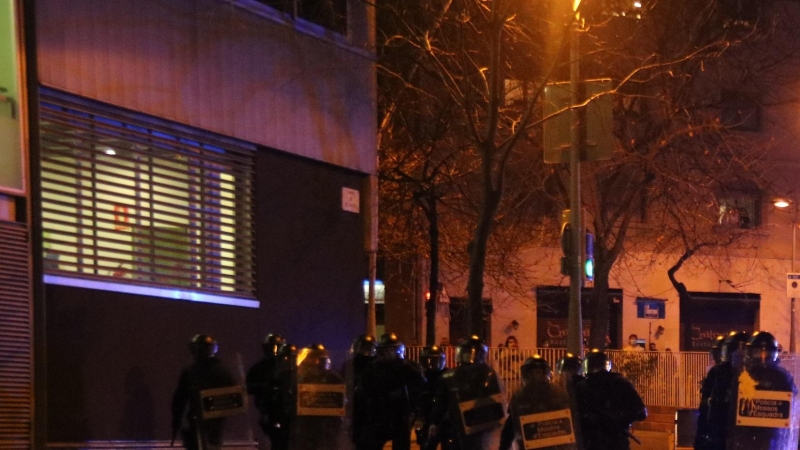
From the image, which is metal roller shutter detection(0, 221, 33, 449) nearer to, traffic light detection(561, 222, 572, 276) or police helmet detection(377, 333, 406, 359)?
police helmet detection(377, 333, 406, 359)

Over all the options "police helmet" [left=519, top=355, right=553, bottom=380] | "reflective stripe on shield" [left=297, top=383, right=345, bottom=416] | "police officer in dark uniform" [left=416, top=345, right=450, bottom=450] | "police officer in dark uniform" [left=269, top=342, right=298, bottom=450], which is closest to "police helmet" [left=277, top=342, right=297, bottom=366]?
"police officer in dark uniform" [left=269, top=342, right=298, bottom=450]

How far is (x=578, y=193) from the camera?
15.1 m

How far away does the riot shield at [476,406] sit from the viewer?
32.5 feet

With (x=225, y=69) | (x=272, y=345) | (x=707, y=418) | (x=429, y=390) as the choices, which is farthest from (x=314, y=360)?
(x=225, y=69)

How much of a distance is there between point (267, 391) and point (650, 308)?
2339 centimetres

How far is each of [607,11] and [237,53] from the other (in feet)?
21.6

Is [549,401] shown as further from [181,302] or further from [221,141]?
[221,141]

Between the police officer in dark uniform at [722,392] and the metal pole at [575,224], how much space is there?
4.32m

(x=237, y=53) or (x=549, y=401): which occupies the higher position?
(x=237, y=53)

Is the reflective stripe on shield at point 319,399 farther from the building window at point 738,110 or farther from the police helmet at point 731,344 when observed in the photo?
the building window at point 738,110

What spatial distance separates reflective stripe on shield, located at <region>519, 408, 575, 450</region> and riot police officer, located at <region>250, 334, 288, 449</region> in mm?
3253

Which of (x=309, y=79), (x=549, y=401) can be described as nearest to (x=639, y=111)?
(x=309, y=79)

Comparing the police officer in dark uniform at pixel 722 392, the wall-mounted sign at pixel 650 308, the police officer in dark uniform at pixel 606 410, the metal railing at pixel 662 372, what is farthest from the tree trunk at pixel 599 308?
the police officer in dark uniform at pixel 606 410

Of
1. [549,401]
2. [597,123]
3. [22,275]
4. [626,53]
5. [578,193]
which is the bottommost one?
[549,401]
